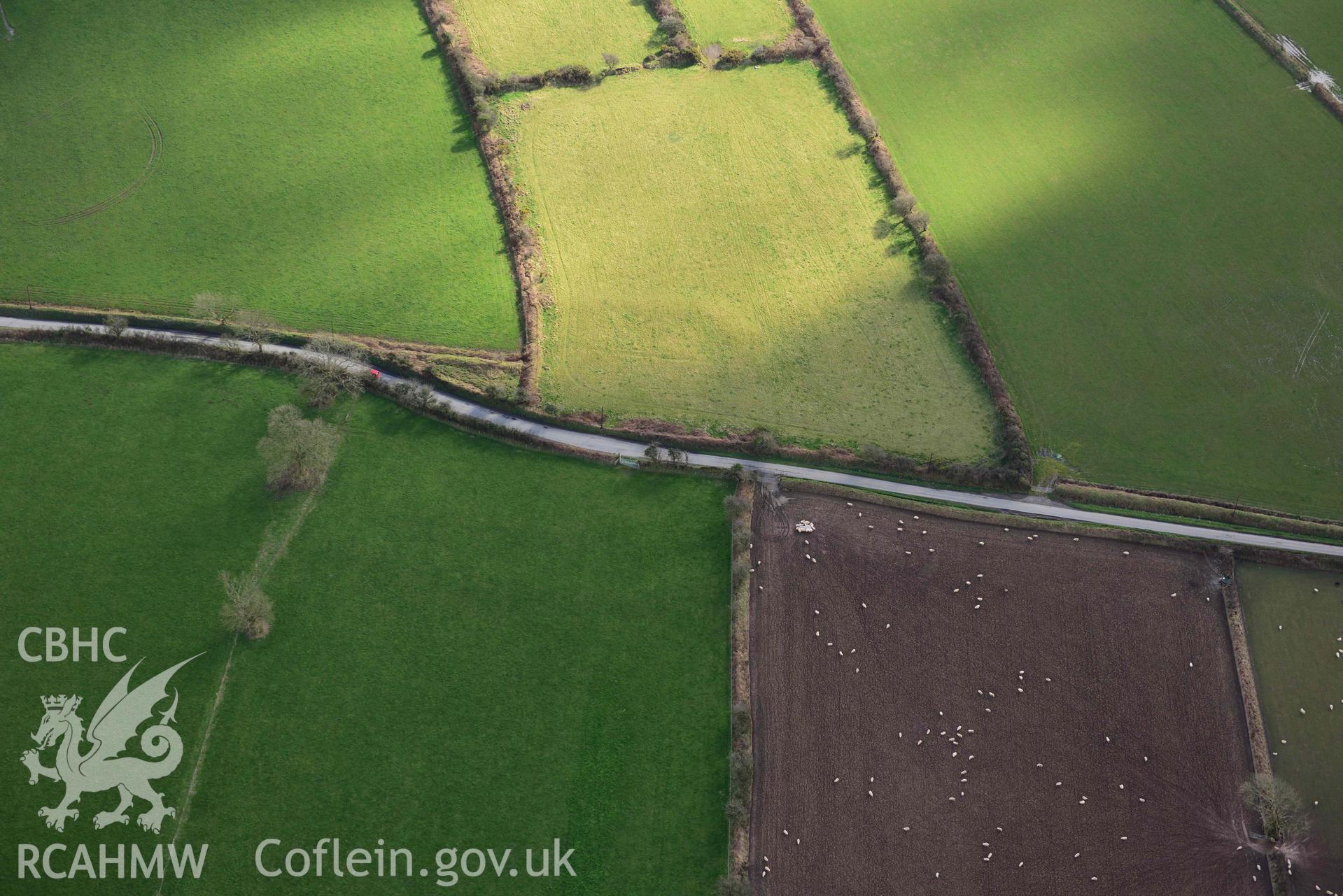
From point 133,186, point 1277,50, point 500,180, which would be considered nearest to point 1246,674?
point 500,180

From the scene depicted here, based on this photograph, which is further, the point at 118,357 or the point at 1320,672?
the point at 118,357

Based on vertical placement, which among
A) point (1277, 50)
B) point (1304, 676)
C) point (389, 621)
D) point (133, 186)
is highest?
point (1277, 50)

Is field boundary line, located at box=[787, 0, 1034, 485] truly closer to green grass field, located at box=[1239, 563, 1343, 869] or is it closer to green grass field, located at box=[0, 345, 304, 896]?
green grass field, located at box=[1239, 563, 1343, 869]

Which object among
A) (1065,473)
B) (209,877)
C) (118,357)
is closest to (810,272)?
(1065,473)

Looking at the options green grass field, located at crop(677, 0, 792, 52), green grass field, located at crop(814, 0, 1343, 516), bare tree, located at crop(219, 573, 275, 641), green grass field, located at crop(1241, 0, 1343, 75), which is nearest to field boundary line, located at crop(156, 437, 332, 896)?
bare tree, located at crop(219, 573, 275, 641)

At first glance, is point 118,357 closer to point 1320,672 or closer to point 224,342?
point 224,342

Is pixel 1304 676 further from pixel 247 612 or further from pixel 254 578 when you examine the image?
pixel 254 578
